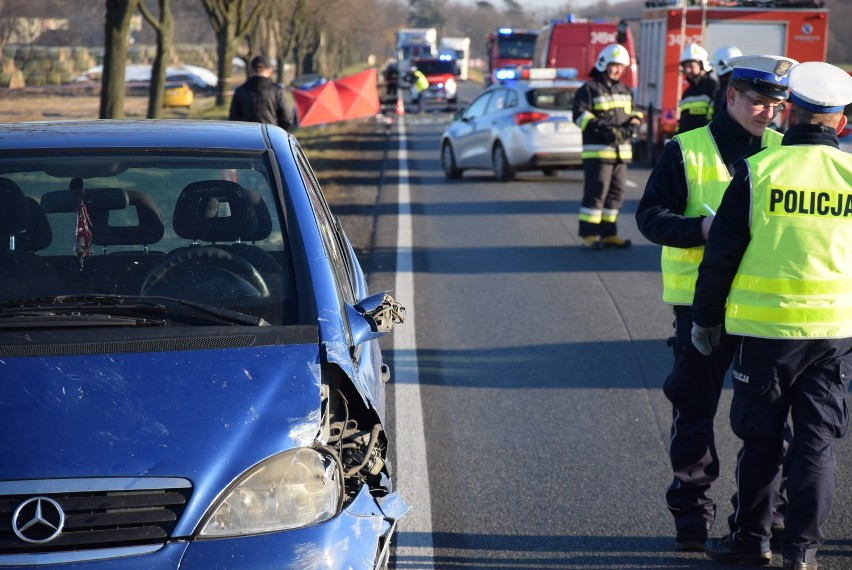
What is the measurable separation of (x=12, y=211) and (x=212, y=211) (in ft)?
2.20

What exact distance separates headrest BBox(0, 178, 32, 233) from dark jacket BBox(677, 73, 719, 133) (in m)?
7.99

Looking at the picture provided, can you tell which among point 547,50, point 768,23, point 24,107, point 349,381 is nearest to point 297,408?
point 349,381

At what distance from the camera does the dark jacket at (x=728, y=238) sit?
13.1 ft

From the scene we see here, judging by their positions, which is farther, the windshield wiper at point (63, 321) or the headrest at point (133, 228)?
the headrest at point (133, 228)

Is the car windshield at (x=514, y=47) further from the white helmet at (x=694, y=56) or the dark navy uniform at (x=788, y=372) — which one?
the dark navy uniform at (x=788, y=372)

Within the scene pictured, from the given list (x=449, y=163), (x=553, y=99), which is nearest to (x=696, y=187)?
(x=553, y=99)

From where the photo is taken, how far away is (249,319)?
3576 millimetres

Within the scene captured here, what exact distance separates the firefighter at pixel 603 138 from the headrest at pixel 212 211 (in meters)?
7.66

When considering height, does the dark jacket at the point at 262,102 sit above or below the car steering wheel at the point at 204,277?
below

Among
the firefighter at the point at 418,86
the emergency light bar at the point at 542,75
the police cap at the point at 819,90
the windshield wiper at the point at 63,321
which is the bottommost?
the firefighter at the point at 418,86

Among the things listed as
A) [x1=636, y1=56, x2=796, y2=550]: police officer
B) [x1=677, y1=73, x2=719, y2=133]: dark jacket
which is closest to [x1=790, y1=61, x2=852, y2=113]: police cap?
[x1=636, y1=56, x2=796, y2=550]: police officer

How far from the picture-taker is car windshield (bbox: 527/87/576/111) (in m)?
17.4

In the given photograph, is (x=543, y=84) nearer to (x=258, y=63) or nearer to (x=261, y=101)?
(x=258, y=63)

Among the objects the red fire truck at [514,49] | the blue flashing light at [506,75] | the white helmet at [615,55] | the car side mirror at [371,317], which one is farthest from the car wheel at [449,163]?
the red fire truck at [514,49]
